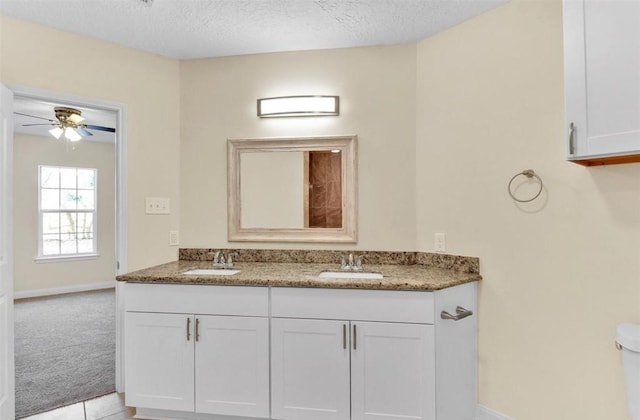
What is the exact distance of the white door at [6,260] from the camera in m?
2.10

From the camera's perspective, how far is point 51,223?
18.1ft

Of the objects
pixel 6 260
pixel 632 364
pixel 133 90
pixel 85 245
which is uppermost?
pixel 133 90

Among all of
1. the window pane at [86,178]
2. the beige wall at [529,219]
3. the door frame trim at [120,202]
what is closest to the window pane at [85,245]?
the window pane at [86,178]

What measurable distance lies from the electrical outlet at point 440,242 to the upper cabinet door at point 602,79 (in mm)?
959

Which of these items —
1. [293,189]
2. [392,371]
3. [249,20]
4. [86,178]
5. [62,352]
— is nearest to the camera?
[392,371]

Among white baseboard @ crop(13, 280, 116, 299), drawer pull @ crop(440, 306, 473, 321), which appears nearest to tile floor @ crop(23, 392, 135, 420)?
drawer pull @ crop(440, 306, 473, 321)

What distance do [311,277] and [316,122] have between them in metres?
1.14

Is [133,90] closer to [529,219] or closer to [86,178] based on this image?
[529,219]

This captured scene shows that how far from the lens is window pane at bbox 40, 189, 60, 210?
5.43 meters

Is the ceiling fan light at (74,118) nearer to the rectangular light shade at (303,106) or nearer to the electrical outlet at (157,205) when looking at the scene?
the electrical outlet at (157,205)

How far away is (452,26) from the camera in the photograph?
236cm

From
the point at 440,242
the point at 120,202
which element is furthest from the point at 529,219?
the point at 120,202

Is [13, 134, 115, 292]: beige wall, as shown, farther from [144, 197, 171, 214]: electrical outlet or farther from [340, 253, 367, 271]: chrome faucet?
[340, 253, 367, 271]: chrome faucet

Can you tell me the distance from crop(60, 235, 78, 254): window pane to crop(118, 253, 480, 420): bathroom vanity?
4313mm
